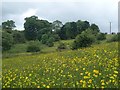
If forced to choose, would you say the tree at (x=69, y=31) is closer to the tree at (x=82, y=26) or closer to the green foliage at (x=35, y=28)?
the tree at (x=82, y=26)

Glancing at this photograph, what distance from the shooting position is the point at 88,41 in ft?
132

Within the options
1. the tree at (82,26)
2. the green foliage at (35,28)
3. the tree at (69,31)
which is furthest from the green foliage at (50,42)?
the green foliage at (35,28)

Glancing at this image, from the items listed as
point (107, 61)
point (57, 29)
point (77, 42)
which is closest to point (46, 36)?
point (57, 29)

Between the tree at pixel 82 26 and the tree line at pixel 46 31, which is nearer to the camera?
the tree line at pixel 46 31

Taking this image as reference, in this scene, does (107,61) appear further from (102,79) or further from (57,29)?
(57,29)

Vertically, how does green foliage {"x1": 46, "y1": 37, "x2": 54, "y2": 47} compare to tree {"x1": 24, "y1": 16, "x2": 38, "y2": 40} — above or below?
below

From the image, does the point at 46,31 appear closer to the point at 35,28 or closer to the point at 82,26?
the point at 35,28

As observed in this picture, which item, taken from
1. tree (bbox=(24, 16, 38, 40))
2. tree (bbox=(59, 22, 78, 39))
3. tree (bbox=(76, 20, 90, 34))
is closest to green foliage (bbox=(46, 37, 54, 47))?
tree (bbox=(59, 22, 78, 39))

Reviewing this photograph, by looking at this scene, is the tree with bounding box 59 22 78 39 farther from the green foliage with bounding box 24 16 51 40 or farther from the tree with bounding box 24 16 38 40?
the tree with bounding box 24 16 38 40

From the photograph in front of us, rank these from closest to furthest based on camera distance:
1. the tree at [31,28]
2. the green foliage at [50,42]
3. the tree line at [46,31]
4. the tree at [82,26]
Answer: the green foliage at [50,42]
the tree line at [46,31]
the tree at [82,26]
the tree at [31,28]

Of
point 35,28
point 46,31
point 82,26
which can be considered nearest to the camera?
point 82,26

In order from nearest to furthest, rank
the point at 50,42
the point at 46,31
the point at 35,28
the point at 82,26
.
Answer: the point at 50,42, the point at 82,26, the point at 46,31, the point at 35,28

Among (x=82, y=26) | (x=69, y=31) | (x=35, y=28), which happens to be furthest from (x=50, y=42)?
(x=35, y=28)

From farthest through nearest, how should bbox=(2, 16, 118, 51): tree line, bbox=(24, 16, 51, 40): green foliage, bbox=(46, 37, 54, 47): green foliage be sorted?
bbox=(24, 16, 51, 40): green foliage, bbox=(2, 16, 118, 51): tree line, bbox=(46, 37, 54, 47): green foliage
